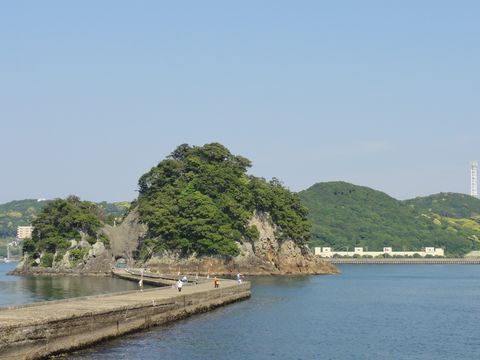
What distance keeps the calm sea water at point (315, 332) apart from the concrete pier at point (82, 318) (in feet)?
3.84

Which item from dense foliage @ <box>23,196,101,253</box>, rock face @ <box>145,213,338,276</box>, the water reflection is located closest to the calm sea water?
the water reflection

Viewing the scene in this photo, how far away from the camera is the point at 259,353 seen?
53.4 meters

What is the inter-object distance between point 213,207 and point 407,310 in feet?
275

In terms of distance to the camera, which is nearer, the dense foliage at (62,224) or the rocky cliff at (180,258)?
the rocky cliff at (180,258)

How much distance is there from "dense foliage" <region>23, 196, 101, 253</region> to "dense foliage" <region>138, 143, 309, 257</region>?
11.6m

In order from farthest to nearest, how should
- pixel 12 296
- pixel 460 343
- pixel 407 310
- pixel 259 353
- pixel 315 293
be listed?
pixel 315 293
pixel 12 296
pixel 407 310
pixel 460 343
pixel 259 353

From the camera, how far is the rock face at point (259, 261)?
540 ft

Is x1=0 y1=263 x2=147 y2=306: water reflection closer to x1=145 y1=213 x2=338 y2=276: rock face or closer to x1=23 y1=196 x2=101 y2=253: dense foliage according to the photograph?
x1=145 y1=213 x2=338 y2=276: rock face

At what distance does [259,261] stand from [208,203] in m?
17.1

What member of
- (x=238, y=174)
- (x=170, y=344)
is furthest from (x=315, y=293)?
(x=238, y=174)

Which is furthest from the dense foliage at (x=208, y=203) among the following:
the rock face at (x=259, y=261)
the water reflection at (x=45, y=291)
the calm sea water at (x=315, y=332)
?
the calm sea water at (x=315, y=332)

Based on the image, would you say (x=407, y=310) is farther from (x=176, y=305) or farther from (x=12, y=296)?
(x=12, y=296)

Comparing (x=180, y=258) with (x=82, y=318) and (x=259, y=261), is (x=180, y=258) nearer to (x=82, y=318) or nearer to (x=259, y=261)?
(x=259, y=261)

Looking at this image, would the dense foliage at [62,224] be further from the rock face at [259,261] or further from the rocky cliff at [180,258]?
the rock face at [259,261]
